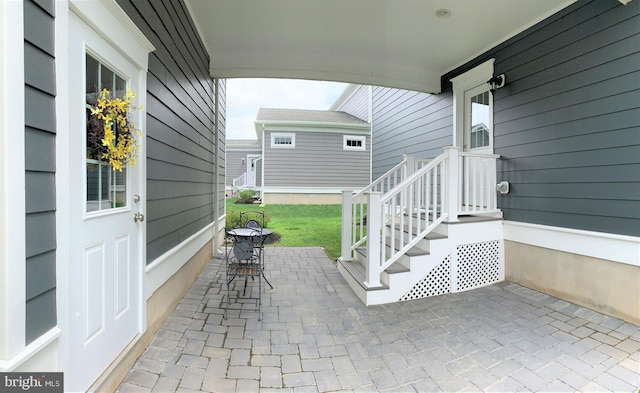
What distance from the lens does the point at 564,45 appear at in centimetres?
333

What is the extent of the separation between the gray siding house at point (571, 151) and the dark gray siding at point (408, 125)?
0.76 m

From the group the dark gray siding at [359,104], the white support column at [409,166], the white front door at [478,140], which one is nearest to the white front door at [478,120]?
the white front door at [478,140]

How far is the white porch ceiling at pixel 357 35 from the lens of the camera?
3.45m

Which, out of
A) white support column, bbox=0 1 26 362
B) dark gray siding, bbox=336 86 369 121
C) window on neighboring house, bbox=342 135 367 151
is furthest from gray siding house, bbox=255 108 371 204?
white support column, bbox=0 1 26 362

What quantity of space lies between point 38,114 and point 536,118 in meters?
4.50

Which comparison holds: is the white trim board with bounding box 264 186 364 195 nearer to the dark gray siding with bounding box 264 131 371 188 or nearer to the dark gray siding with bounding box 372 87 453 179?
the dark gray siding with bounding box 264 131 371 188

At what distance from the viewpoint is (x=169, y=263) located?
2.87m

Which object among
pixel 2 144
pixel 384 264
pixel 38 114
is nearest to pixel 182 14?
pixel 38 114

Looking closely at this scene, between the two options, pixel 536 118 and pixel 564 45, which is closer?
pixel 564 45

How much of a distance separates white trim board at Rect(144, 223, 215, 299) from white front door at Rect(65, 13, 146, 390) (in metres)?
0.17

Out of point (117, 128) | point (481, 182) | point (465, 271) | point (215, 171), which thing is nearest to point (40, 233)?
point (117, 128)

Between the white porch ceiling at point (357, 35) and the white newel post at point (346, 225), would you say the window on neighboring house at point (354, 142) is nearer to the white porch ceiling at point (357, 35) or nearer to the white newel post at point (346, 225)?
the white porch ceiling at point (357, 35)

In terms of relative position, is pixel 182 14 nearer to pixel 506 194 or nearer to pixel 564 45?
pixel 564 45

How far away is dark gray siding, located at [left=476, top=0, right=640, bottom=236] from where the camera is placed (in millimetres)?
2783
